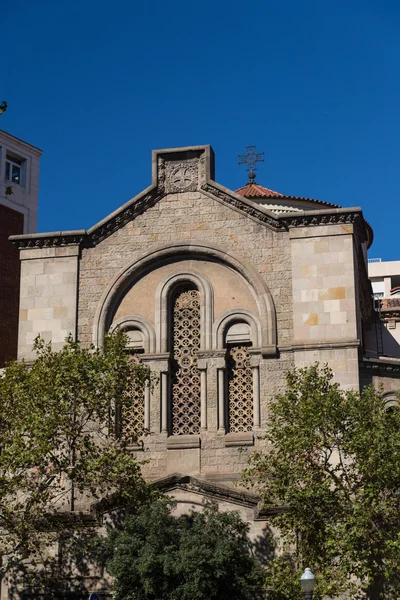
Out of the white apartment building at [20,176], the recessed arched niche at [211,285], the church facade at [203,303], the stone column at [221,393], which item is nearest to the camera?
the church facade at [203,303]

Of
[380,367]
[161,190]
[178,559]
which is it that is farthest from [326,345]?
[178,559]

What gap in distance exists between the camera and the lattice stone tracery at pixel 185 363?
3234cm

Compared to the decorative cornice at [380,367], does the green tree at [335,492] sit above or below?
below

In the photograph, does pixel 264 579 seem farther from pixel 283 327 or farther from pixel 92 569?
pixel 283 327

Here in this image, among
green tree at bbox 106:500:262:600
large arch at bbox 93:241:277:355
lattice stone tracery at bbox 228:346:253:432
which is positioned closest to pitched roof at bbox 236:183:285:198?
large arch at bbox 93:241:277:355

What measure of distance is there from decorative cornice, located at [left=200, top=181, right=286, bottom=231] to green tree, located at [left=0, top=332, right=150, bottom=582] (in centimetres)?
602

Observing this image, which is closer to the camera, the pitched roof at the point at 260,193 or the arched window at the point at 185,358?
the arched window at the point at 185,358

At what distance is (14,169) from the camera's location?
46.0m

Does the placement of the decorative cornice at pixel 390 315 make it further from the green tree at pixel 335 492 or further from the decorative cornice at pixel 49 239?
the green tree at pixel 335 492

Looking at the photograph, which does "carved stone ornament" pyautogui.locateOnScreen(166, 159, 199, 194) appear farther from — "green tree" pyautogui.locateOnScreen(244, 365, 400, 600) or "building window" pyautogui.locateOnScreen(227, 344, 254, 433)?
"green tree" pyautogui.locateOnScreen(244, 365, 400, 600)

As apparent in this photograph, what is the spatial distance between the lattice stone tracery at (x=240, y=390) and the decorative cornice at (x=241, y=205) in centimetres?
364

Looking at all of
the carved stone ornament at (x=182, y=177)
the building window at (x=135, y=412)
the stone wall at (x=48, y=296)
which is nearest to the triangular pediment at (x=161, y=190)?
the carved stone ornament at (x=182, y=177)

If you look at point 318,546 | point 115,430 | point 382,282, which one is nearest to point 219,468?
point 115,430

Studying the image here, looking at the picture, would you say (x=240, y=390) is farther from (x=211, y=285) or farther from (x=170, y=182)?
(x=170, y=182)
